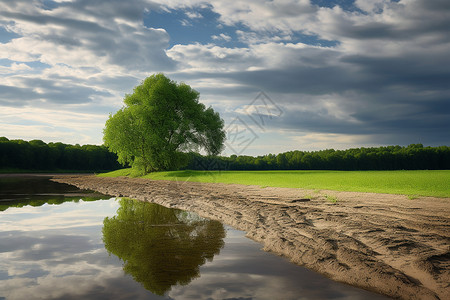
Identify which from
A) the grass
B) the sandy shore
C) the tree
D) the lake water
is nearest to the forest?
the tree

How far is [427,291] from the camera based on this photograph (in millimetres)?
4391

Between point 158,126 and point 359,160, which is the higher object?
point 158,126

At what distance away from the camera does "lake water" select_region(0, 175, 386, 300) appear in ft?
14.9

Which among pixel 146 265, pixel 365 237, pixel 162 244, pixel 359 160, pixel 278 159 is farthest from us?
pixel 278 159

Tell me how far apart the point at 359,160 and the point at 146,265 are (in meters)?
94.1

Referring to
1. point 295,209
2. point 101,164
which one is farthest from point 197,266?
point 101,164

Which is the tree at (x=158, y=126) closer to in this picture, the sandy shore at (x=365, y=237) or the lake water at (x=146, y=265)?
the sandy shore at (x=365, y=237)

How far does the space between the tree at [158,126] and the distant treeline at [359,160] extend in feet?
113

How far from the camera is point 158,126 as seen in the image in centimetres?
4597

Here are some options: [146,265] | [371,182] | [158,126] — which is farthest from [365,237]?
[158,126]

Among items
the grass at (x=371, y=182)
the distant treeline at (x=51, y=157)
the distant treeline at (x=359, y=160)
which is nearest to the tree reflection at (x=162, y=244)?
the grass at (x=371, y=182)

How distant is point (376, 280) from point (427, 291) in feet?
2.22

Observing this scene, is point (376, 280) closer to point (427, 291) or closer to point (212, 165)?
Answer: point (427, 291)

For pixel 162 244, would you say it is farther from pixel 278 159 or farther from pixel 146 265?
pixel 278 159
